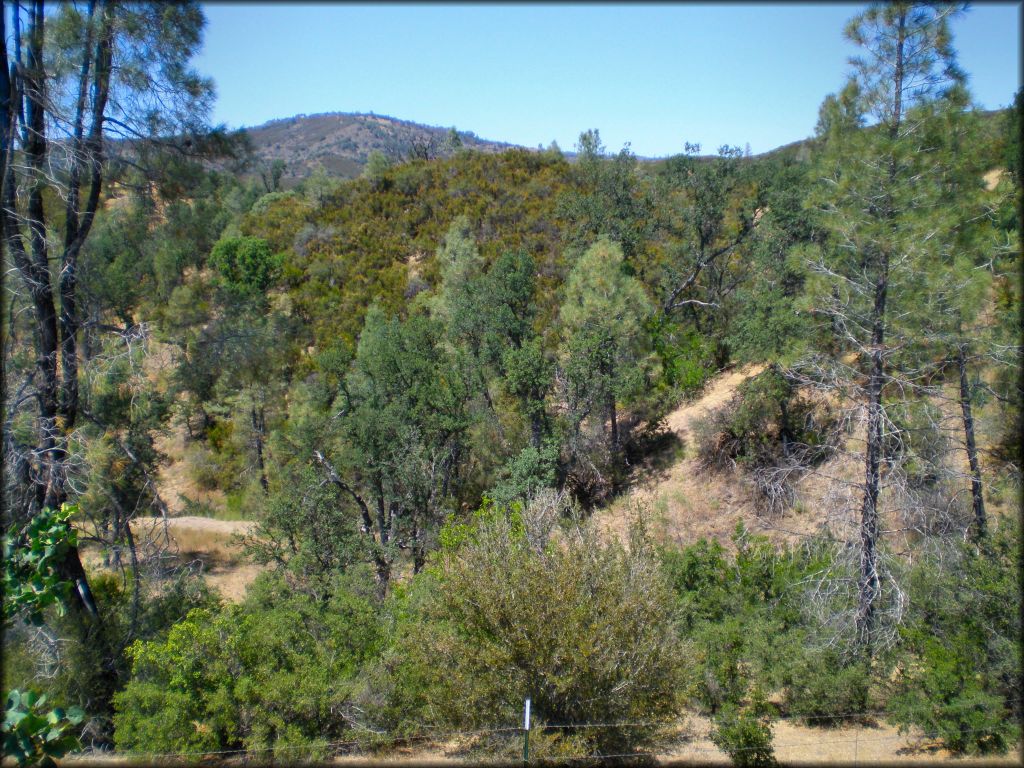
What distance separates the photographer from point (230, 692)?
716 cm

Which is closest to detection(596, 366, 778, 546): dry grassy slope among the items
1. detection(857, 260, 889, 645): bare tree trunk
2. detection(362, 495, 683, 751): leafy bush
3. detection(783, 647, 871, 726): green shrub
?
detection(783, 647, 871, 726): green shrub

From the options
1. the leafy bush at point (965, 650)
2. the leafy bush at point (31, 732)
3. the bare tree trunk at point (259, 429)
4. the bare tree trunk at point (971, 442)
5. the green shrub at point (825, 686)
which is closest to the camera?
the leafy bush at point (31, 732)

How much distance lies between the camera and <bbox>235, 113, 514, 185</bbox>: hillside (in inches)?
3789


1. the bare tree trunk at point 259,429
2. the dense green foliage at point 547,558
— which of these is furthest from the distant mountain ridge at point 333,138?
the dense green foliage at point 547,558

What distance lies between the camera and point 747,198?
77.3 ft

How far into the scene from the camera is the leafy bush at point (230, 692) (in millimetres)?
6844

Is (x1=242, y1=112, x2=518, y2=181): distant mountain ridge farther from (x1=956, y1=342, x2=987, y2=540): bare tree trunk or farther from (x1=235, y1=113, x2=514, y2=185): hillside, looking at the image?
(x1=956, y1=342, x2=987, y2=540): bare tree trunk

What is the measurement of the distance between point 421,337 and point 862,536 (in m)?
11.6

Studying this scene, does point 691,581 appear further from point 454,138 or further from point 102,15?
point 454,138

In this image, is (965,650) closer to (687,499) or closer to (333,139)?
(687,499)

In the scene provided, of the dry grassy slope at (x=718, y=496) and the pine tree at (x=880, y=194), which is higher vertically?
the pine tree at (x=880, y=194)

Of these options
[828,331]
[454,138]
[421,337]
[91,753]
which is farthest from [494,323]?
[454,138]

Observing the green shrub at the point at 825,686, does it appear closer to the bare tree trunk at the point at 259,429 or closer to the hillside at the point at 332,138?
the bare tree trunk at the point at 259,429

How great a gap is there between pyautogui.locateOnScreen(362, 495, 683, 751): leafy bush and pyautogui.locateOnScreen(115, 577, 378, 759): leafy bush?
1.31m
